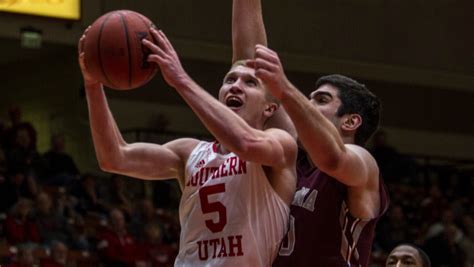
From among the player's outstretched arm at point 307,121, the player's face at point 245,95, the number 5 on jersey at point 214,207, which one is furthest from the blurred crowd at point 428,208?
the player's outstretched arm at point 307,121

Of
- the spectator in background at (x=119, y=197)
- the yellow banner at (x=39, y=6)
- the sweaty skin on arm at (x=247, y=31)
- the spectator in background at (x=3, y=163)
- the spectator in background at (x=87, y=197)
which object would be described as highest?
the sweaty skin on arm at (x=247, y=31)

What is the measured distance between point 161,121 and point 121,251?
15.3ft

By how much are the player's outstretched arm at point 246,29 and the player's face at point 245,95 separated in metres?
0.33

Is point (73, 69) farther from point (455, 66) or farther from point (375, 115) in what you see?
point (375, 115)

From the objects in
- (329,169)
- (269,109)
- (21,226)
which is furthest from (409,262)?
(21,226)

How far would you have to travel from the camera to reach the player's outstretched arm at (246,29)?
5230 millimetres

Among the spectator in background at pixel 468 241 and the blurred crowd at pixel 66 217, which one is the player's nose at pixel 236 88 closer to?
the blurred crowd at pixel 66 217

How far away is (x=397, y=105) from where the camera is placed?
18.2 metres

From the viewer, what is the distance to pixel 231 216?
4660 millimetres

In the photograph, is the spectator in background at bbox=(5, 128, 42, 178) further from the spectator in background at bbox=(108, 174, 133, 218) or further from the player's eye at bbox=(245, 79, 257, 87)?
the player's eye at bbox=(245, 79, 257, 87)

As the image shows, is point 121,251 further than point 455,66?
No

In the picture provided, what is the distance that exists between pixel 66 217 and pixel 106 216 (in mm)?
601

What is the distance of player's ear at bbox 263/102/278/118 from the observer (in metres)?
4.94

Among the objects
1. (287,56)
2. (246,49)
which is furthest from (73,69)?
(246,49)
